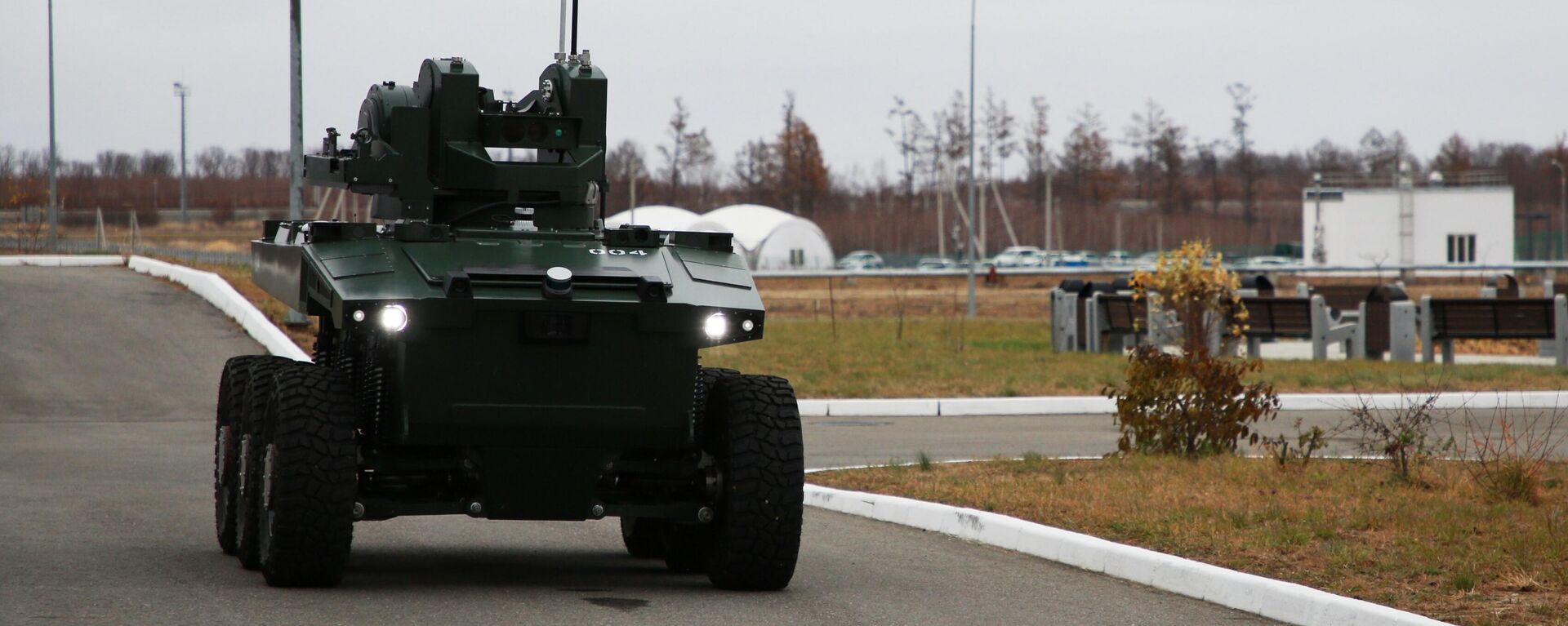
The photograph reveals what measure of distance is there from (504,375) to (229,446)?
2255 millimetres

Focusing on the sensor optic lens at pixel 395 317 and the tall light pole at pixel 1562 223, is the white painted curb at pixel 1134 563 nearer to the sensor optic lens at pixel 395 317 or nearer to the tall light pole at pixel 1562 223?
the sensor optic lens at pixel 395 317

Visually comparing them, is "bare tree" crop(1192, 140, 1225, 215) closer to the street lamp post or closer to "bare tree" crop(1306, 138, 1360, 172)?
"bare tree" crop(1306, 138, 1360, 172)

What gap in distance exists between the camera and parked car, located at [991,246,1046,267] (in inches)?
3271

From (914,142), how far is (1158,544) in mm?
99820

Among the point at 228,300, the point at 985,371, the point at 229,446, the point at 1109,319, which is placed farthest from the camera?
the point at 1109,319

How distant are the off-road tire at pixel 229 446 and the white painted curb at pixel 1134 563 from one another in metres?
3.91

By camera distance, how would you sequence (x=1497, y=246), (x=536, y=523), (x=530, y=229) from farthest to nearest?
1. (x=1497, y=246)
2. (x=536, y=523)
3. (x=530, y=229)

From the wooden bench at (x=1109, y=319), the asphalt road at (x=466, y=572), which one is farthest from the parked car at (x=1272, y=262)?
the asphalt road at (x=466, y=572)

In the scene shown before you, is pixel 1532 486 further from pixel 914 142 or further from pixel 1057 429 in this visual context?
pixel 914 142

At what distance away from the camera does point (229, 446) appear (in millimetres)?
8820

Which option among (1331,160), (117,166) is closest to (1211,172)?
(1331,160)

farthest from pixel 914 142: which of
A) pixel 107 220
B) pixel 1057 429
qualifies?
pixel 1057 429

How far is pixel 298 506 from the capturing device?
7.26 m

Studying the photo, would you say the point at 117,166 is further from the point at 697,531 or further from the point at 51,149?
the point at 697,531
